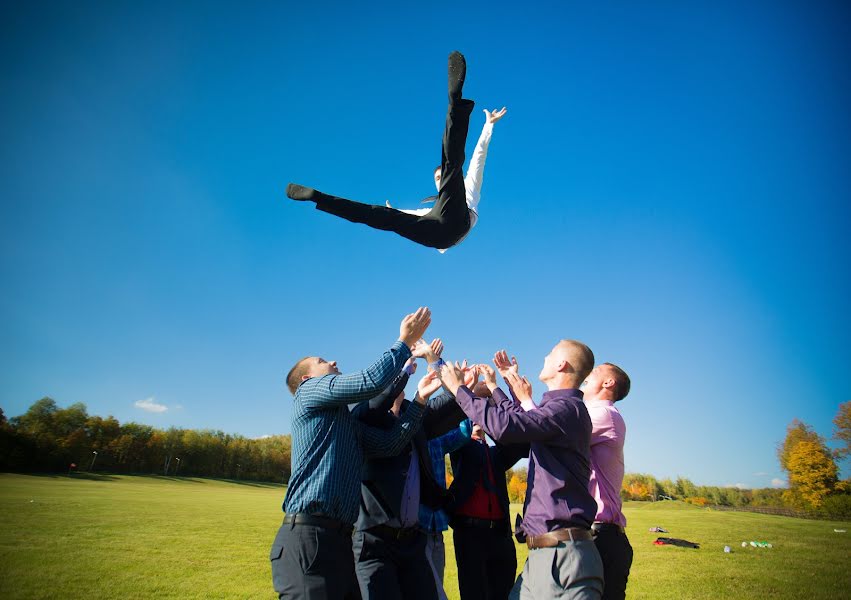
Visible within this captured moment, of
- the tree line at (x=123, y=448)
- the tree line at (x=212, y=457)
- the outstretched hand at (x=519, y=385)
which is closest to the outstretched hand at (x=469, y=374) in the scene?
the outstretched hand at (x=519, y=385)

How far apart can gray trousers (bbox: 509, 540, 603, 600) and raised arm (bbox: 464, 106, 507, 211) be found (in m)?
4.71

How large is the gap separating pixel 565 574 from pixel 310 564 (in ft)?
5.34

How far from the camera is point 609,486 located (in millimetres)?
4020

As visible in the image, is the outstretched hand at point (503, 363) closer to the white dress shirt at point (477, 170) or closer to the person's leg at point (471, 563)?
the person's leg at point (471, 563)

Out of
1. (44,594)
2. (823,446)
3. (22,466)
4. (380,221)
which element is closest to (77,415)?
(22,466)

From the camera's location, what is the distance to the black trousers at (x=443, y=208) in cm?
511

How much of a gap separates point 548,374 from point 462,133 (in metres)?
2.83

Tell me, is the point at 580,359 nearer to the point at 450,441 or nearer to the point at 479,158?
the point at 450,441

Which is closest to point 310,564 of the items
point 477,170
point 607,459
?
point 607,459

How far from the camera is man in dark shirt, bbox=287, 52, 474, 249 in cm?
498

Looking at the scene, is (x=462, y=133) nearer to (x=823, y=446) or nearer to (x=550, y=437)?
(x=550, y=437)

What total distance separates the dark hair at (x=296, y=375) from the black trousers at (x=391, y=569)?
140 centimetres

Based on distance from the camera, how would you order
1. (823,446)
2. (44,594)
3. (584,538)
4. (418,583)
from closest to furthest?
(584,538) < (418,583) < (44,594) < (823,446)

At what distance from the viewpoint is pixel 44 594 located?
7.41m
